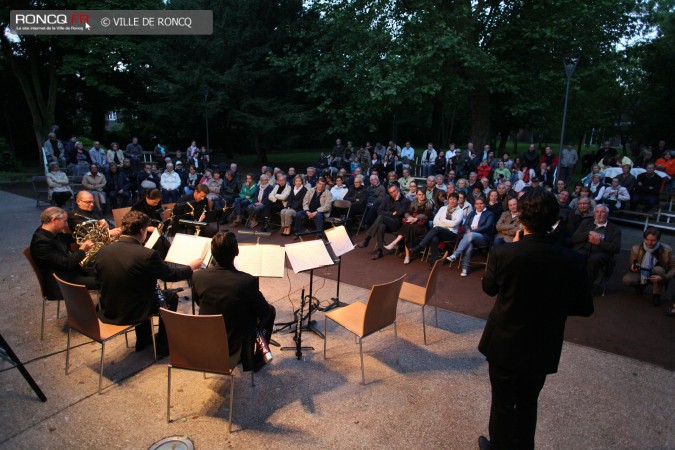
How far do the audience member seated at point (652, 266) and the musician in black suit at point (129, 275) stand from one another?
5.94 meters

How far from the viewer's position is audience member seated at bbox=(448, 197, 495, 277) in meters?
7.22

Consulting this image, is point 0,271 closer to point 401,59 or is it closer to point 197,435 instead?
point 197,435

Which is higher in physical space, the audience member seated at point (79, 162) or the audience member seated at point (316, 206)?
the audience member seated at point (79, 162)

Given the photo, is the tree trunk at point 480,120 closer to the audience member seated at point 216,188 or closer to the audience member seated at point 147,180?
the audience member seated at point 216,188

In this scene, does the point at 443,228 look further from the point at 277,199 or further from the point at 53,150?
the point at 53,150

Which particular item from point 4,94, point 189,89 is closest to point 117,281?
point 189,89

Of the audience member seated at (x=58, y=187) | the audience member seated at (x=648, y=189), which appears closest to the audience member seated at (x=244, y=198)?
the audience member seated at (x=58, y=187)

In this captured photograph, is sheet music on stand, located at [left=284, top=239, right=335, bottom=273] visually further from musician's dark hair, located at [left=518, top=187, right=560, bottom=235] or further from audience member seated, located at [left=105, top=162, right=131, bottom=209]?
audience member seated, located at [left=105, top=162, right=131, bottom=209]

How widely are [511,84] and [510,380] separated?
1303 centimetres

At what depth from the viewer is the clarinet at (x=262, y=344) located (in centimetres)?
352

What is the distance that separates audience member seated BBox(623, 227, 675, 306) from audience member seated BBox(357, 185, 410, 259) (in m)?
3.71

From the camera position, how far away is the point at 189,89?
1933cm

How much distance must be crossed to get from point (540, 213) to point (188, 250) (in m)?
3.56

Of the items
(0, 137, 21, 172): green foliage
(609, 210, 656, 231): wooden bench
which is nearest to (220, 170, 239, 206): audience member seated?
(609, 210, 656, 231): wooden bench
